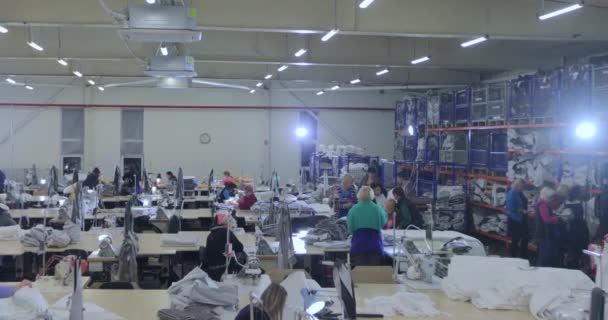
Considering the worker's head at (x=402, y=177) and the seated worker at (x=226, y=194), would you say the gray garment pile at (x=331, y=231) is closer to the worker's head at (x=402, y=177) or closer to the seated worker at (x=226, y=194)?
the seated worker at (x=226, y=194)

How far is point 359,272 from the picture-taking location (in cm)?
559

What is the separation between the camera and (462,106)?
14.1 m

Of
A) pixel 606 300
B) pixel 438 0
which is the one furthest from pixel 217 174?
pixel 606 300

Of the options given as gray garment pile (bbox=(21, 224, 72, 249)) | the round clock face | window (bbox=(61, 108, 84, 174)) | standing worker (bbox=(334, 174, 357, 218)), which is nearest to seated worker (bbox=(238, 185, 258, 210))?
standing worker (bbox=(334, 174, 357, 218))

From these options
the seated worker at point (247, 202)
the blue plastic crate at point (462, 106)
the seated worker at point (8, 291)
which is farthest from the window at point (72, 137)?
the seated worker at point (8, 291)

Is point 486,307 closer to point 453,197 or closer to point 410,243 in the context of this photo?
point 410,243

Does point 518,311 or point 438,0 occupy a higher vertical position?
point 438,0

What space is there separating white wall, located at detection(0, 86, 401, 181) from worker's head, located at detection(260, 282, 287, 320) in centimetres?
1767

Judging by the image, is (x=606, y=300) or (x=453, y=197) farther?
(x=453, y=197)

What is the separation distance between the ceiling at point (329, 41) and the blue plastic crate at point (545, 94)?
100 centimetres

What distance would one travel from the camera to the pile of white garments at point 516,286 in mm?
4402

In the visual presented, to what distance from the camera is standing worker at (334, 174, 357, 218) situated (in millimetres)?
11867

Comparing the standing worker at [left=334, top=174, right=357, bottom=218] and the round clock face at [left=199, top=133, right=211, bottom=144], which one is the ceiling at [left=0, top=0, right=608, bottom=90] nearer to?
the round clock face at [left=199, top=133, right=211, bottom=144]

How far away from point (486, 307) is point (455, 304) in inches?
9.5
